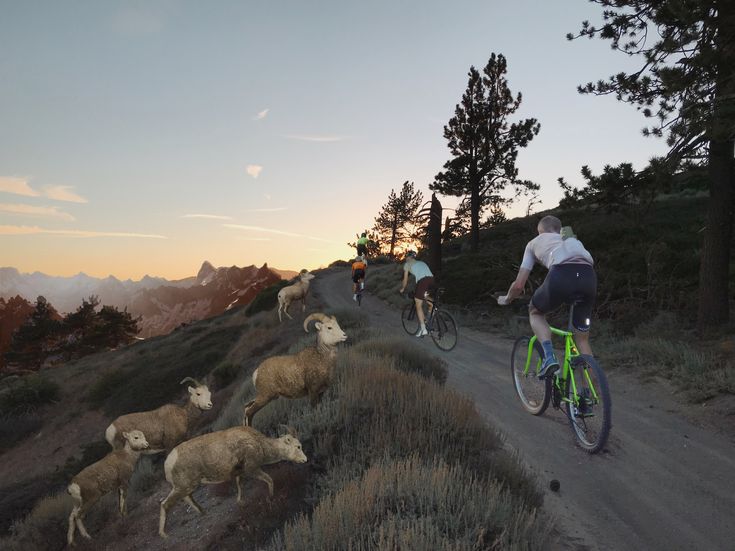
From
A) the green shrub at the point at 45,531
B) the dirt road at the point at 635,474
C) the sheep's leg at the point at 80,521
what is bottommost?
the green shrub at the point at 45,531

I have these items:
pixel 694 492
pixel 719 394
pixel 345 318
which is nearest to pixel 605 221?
pixel 345 318

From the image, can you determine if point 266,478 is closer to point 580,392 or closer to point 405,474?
point 405,474

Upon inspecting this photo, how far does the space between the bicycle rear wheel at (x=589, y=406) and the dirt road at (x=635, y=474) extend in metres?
0.29

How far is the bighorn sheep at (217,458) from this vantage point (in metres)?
4.22

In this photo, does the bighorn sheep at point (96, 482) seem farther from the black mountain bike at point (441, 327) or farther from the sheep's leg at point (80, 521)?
the black mountain bike at point (441, 327)

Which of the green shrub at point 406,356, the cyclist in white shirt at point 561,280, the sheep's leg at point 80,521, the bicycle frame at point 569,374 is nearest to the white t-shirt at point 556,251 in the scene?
the cyclist in white shirt at point 561,280

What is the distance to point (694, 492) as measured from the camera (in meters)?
4.72

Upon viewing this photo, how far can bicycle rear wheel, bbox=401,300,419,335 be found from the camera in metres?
13.2

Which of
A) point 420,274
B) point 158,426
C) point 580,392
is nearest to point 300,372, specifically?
point 158,426

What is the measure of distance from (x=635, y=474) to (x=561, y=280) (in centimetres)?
258

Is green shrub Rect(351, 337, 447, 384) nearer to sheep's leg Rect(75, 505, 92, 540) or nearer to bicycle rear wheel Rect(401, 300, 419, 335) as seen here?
bicycle rear wheel Rect(401, 300, 419, 335)

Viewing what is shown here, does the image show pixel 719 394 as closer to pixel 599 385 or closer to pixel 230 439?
pixel 599 385

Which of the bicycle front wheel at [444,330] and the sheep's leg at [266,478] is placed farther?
the bicycle front wheel at [444,330]

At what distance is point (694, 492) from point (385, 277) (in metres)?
30.0
